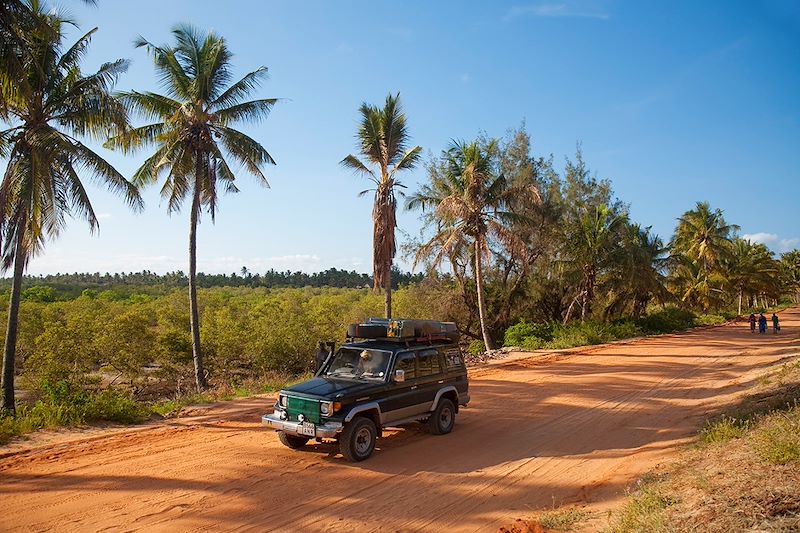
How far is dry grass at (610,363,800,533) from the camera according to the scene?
4.51m

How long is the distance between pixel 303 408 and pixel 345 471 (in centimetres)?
114

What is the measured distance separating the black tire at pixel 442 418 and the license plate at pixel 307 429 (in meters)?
2.63

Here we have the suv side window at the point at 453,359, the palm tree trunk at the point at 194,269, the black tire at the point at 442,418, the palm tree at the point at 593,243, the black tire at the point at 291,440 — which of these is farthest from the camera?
the palm tree at the point at 593,243

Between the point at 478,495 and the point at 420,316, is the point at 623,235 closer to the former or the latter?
the point at 420,316

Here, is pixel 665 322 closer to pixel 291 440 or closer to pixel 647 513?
pixel 291 440

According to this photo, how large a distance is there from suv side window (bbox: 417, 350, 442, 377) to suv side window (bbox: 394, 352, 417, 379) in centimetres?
17

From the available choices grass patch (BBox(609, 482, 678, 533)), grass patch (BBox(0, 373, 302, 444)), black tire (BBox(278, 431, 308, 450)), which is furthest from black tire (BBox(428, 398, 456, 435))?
grass patch (BBox(0, 373, 302, 444))

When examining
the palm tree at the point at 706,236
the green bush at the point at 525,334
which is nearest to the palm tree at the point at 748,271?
the palm tree at the point at 706,236

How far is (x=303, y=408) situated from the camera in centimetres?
826

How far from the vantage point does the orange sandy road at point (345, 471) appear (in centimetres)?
634

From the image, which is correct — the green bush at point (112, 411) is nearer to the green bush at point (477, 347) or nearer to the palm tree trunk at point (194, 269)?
the palm tree trunk at point (194, 269)

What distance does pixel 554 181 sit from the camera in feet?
101

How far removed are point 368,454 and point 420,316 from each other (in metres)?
21.7

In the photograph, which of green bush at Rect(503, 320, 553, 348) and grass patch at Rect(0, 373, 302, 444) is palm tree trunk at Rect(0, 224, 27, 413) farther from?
green bush at Rect(503, 320, 553, 348)
